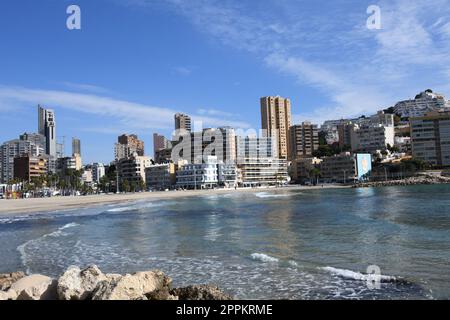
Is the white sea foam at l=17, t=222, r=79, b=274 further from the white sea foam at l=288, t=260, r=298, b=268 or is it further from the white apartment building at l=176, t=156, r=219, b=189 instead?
the white apartment building at l=176, t=156, r=219, b=189

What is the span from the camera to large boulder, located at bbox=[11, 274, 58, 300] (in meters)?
8.12

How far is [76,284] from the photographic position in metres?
8.22

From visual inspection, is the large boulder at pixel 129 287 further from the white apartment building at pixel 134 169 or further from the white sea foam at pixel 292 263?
the white apartment building at pixel 134 169

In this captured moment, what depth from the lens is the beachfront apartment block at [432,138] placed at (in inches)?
5738

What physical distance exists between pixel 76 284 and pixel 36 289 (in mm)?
837

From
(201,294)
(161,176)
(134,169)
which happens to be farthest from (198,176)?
(201,294)

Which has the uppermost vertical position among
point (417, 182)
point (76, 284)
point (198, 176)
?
point (198, 176)

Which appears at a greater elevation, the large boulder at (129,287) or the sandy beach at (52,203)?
the large boulder at (129,287)

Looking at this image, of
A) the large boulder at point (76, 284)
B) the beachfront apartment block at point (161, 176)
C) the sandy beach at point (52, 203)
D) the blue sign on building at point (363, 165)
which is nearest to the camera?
the large boulder at point (76, 284)

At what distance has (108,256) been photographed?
16797 mm

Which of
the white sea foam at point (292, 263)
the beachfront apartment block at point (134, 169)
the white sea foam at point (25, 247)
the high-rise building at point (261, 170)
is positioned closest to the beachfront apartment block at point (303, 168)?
the high-rise building at point (261, 170)

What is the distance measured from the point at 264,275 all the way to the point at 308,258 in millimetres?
3103

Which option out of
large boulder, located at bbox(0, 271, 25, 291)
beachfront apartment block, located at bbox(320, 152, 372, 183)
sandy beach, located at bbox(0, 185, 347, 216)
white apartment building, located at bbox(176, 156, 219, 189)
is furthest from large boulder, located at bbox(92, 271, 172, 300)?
beachfront apartment block, located at bbox(320, 152, 372, 183)

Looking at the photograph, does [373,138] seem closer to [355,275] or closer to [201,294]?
[355,275]
